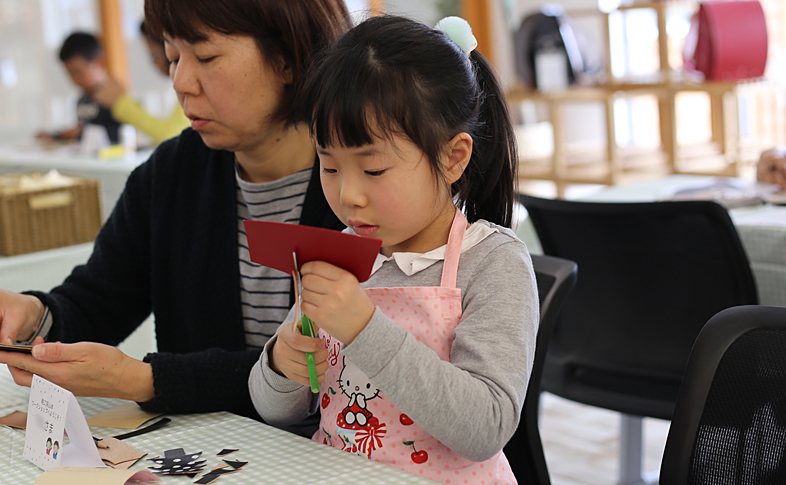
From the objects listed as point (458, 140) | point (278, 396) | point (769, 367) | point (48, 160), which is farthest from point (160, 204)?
point (48, 160)

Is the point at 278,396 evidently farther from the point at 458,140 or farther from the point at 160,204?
the point at 160,204

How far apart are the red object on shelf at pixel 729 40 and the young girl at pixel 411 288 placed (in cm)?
236

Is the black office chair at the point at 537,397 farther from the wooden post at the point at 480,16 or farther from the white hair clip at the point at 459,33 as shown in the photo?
the wooden post at the point at 480,16

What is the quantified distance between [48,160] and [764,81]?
2995 mm

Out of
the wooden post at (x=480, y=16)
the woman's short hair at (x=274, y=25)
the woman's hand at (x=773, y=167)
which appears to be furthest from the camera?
the wooden post at (x=480, y=16)

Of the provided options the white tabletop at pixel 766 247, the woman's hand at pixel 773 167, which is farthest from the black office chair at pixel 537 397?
the woman's hand at pixel 773 167

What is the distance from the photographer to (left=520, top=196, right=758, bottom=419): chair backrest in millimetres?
1482

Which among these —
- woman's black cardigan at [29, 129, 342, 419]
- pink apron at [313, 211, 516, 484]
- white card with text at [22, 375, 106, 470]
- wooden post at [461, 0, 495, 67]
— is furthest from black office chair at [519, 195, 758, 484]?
wooden post at [461, 0, 495, 67]

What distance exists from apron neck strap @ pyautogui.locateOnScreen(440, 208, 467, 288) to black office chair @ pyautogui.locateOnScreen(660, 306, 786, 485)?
26 centimetres

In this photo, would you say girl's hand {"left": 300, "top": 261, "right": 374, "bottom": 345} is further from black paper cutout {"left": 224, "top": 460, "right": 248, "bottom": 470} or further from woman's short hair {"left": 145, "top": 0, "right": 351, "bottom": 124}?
woman's short hair {"left": 145, "top": 0, "right": 351, "bottom": 124}

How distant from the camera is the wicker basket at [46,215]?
2035 millimetres

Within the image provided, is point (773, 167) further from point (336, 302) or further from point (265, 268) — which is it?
point (336, 302)

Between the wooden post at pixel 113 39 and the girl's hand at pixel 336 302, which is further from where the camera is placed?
the wooden post at pixel 113 39

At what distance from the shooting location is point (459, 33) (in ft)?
3.06
